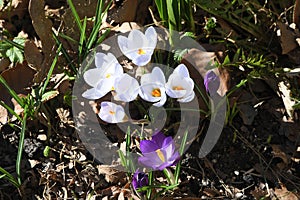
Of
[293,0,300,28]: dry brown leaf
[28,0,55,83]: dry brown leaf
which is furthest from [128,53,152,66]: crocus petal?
[293,0,300,28]: dry brown leaf

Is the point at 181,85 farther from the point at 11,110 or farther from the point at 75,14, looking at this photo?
the point at 11,110

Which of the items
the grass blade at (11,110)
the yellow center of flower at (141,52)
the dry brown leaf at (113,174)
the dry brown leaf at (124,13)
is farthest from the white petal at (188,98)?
the grass blade at (11,110)

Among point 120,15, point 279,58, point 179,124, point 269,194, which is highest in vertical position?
point 120,15

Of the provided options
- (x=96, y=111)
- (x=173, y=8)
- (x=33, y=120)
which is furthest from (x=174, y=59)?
(x=33, y=120)

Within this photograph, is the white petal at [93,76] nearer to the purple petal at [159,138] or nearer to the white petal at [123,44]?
the white petal at [123,44]

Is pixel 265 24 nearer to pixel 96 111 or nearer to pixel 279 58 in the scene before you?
pixel 279 58

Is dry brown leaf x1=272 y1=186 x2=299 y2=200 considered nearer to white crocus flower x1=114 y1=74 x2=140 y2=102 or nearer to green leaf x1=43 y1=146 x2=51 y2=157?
white crocus flower x1=114 y1=74 x2=140 y2=102
